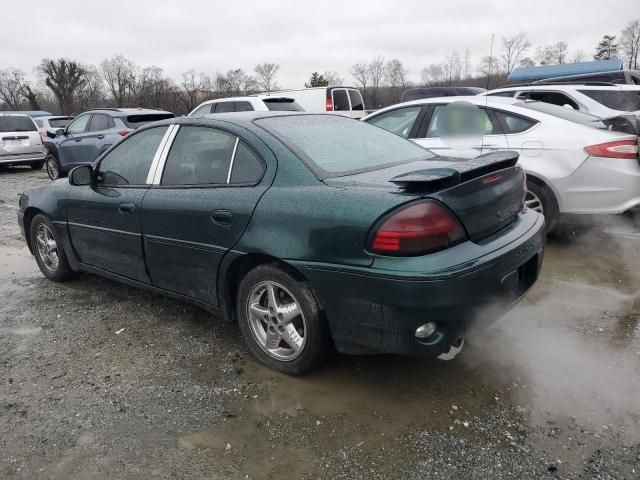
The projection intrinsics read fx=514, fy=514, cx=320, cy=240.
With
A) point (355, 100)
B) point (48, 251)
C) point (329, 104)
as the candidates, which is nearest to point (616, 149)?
point (48, 251)

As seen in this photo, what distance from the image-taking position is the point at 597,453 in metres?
2.28

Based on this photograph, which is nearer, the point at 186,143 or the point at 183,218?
the point at 183,218

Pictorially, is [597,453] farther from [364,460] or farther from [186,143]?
[186,143]

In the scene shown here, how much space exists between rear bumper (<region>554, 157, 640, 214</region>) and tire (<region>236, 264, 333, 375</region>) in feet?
10.7

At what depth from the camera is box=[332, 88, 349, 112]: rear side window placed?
46.5 ft

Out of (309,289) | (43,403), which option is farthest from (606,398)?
(43,403)

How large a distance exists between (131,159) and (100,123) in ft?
26.9

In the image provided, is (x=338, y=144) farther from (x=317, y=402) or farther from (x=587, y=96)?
(x=587, y=96)

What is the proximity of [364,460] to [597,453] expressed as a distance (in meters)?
1.03

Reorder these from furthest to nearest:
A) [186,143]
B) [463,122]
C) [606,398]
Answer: [463,122] < [186,143] < [606,398]

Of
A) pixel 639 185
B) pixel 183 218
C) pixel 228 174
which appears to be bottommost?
pixel 639 185

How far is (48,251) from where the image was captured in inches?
185

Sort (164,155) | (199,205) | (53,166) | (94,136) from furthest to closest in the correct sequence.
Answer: (53,166)
(94,136)
(164,155)
(199,205)

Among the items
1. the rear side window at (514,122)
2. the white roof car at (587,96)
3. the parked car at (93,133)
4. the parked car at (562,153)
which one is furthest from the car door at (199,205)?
the parked car at (93,133)
